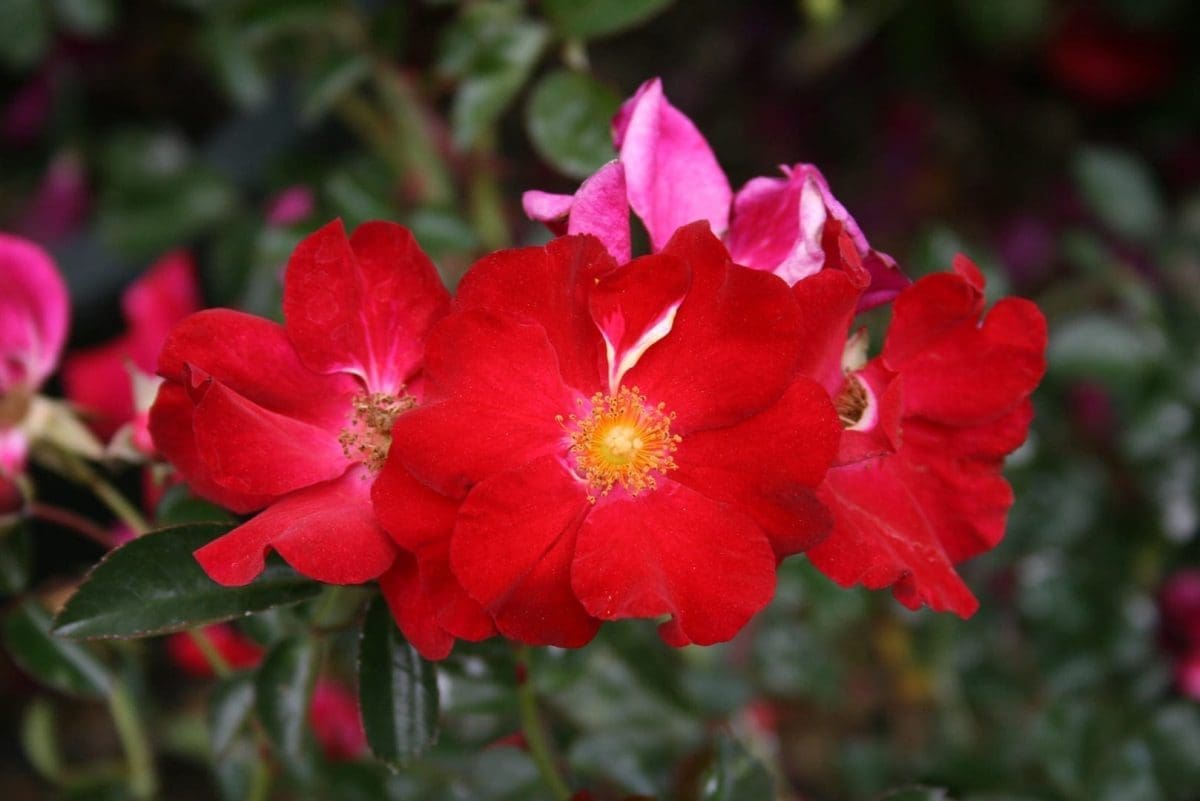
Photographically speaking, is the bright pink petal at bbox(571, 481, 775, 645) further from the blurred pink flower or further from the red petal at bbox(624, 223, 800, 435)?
the blurred pink flower

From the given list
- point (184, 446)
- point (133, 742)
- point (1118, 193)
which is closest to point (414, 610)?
point (184, 446)

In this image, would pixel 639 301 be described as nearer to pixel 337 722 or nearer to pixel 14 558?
pixel 14 558

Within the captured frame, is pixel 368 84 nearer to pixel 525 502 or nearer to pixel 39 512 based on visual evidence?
pixel 39 512

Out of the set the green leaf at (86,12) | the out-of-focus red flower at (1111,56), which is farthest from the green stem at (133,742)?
the out-of-focus red flower at (1111,56)

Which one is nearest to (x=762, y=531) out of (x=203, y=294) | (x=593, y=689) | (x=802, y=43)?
(x=593, y=689)

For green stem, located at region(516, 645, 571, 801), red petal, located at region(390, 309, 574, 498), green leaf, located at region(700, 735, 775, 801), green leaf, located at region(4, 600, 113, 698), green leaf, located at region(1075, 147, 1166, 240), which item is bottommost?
green leaf, located at region(1075, 147, 1166, 240)

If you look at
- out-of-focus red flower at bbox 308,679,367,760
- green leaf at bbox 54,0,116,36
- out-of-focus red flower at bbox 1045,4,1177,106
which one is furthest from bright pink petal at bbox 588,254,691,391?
out-of-focus red flower at bbox 1045,4,1177,106

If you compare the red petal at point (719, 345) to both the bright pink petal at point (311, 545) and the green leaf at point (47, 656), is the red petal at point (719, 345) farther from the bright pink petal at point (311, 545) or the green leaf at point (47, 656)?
the green leaf at point (47, 656)
